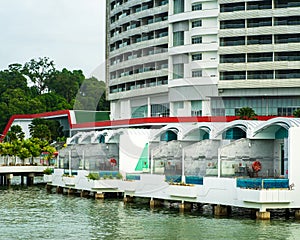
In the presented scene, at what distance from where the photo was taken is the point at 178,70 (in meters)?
90.6

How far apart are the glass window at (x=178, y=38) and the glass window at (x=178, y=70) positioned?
2731 mm

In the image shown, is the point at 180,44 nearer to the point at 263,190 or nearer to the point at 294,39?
the point at 294,39

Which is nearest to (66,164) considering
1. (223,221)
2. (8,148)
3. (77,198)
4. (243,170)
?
(77,198)

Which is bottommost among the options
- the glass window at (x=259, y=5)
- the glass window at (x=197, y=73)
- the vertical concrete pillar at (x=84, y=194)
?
the vertical concrete pillar at (x=84, y=194)

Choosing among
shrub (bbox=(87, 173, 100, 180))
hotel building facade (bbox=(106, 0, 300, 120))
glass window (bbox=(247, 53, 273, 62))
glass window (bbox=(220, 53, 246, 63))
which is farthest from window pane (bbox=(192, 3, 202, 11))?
shrub (bbox=(87, 173, 100, 180))

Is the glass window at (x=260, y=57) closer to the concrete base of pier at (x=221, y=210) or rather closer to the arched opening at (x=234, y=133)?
the arched opening at (x=234, y=133)

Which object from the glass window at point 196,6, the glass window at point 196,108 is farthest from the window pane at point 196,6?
the glass window at point 196,108

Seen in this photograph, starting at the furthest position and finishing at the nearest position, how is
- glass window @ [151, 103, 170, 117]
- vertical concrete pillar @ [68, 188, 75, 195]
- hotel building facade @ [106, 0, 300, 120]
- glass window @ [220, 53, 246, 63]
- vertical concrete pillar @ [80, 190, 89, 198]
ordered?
glass window @ [151, 103, 170, 117] < glass window @ [220, 53, 246, 63] < hotel building facade @ [106, 0, 300, 120] < vertical concrete pillar @ [68, 188, 75, 195] < vertical concrete pillar @ [80, 190, 89, 198]

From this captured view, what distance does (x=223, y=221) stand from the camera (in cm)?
3922

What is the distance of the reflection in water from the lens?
114 feet

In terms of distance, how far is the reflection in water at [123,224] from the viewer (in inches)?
1363

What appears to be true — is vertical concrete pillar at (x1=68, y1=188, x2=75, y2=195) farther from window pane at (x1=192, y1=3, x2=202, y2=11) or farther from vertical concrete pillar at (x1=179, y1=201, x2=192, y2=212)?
window pane at (x1=192, y1=3, x2=202, y2=11)

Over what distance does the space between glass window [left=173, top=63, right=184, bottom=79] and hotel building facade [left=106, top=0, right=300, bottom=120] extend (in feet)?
0.43

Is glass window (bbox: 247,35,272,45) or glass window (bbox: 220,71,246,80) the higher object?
glass window (bbox: 247,35,272,45)
